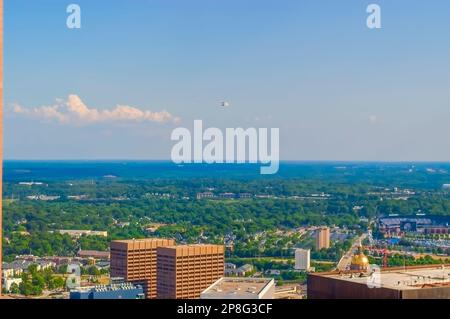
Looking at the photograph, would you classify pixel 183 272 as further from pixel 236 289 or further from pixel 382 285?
pixel 382 285

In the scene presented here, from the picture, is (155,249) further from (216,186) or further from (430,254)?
(216,186)

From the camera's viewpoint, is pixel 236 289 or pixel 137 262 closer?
pixel 236 289

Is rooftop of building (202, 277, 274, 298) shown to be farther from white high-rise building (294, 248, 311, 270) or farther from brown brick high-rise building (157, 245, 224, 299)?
white high-rise building (294, 248, 311, 270)

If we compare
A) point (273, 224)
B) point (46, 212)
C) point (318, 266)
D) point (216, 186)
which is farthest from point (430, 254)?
point (216, 186)

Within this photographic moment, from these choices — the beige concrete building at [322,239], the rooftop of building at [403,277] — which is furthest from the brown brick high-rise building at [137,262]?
the beige concrete building at [322,239]

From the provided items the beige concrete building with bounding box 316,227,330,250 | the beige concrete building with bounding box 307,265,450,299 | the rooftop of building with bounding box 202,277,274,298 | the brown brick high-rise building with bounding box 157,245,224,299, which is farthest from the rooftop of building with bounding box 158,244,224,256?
the beige concrete building with bounding box 316,227,330,250

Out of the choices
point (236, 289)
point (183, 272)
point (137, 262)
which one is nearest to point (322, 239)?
point (137, 262)

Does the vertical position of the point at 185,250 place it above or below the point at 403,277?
below
